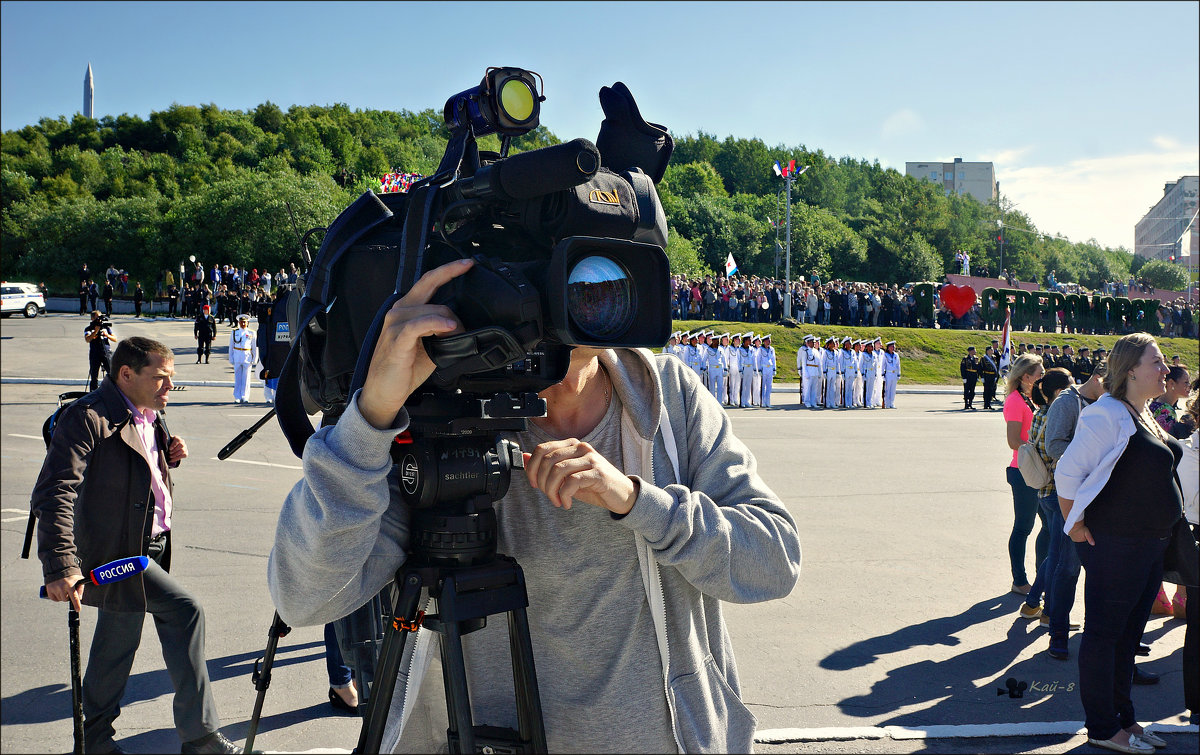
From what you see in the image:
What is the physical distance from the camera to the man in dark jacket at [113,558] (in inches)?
152

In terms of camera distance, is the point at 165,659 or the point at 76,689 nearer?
the point at 76,689

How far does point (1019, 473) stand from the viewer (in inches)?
274

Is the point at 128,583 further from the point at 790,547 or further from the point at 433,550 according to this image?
the point at 790,547

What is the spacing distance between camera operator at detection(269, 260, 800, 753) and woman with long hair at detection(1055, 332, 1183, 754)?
3.41 m

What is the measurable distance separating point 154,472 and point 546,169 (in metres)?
3.43

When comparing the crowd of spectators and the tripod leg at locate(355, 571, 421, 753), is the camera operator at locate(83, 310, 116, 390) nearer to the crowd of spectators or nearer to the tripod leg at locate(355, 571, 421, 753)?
the tripod leg at locate(355, 571, 421, 753)

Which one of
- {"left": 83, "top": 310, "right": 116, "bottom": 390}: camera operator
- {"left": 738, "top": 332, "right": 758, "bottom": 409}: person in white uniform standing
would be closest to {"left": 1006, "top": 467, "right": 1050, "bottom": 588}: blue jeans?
{"left": 83, "top": 310, "right": 116, "bottom": 390}: camera operator

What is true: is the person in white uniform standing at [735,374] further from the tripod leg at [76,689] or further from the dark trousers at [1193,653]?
the tripod leg at [76,689]

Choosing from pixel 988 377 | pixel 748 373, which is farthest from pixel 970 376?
pixel 748 373

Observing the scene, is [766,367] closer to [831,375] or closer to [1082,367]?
[831,375]

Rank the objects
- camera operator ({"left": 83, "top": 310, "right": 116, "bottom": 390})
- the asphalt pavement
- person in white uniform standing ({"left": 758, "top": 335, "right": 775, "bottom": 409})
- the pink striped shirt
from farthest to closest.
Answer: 1. person in white uniform standing ({"left": 758, "top": 335, "right": 775, "bottom": 409})
2. camera operator ({"left": 83, "top": 310, "right": 116, "bottom": 390})
3. the asphalt pavement
4. the pink striped shirt

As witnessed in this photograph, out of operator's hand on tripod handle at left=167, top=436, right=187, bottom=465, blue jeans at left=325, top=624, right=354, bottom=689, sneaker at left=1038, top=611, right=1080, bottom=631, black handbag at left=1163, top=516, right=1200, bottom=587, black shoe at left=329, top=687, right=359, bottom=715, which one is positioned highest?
operator's hand on tripod handle at left=167, top=436, right=187, bottom=465

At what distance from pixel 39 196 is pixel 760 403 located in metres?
51.9

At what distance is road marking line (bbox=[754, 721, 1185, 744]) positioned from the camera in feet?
14.1
